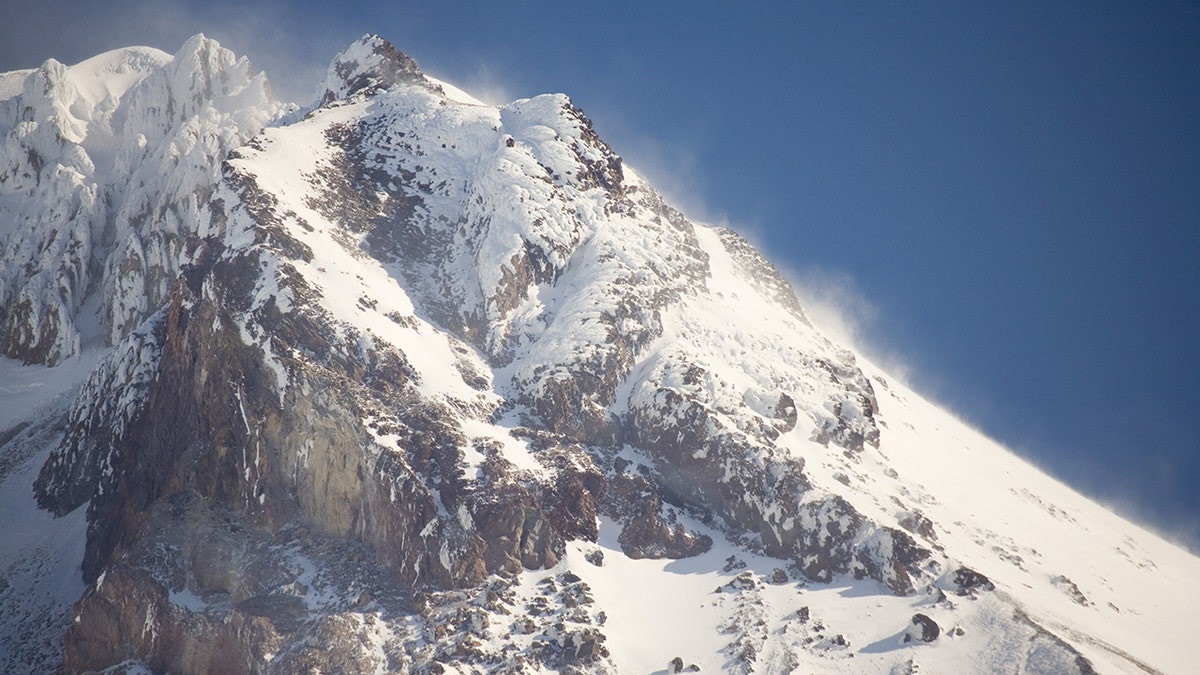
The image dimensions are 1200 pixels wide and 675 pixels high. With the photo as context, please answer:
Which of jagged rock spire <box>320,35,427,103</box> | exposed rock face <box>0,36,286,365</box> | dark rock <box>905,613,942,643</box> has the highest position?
jagged rock spire <box>320,35,427,103</box>

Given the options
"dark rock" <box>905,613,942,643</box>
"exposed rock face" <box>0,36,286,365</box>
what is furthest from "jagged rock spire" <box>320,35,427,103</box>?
"dark rock" <box>905,613,942,643</box>

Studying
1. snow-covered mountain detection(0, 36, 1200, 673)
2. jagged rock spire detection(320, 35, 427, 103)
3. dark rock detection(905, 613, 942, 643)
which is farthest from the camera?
jagged rock spire detection(320, 35, 427, 103)

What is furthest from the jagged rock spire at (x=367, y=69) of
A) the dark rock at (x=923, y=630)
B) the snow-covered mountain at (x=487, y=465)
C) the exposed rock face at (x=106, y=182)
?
the dark rock at (x=923, y=630)

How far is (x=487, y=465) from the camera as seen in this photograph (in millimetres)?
72812

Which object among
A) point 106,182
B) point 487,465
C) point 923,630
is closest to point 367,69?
point 106,182

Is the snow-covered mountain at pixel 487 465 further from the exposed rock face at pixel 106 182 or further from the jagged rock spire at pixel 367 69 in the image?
the jagged rock spire at pixel 367 69

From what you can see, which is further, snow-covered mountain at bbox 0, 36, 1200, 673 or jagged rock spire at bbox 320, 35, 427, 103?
jagged rock spire at bbox 320, 35, 427, 103

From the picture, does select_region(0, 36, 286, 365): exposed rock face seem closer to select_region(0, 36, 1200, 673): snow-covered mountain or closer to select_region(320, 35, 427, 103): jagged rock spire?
select_region(0, 36, 1200, 673): snow-covered mountain

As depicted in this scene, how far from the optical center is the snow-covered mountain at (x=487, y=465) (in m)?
63.0

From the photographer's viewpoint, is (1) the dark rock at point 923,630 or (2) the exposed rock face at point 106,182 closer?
(1) the dark rock at point 923,630

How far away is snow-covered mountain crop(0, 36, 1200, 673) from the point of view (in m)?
63.0

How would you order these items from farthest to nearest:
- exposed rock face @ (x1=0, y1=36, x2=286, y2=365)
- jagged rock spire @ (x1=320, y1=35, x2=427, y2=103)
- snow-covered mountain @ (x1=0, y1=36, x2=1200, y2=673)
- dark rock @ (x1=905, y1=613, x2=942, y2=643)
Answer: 1. jagged rock spire @ (x1=320, y1=35, x2=427, y2=103)
2. exposed rock face @ (x1=0, y1=36, x2=286, y2=365)
3. dark rock @ (x1=905, y1=613, x2=942, y2=643)
4. snow-covered mountain @ (x1=0, y1=36, x2=1200, y2=673)

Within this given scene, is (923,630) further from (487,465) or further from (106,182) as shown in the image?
(106,182)

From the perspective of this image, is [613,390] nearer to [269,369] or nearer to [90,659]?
[269,369]
